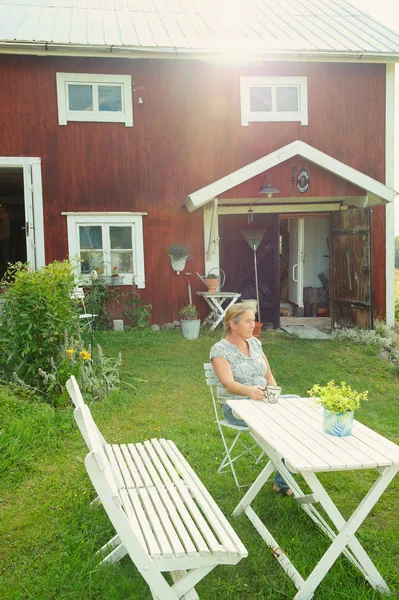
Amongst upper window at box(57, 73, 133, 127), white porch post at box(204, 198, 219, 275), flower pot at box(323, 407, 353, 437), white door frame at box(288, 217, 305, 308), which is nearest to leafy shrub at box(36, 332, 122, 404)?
flower pot at box(323, 407, 353, 437)

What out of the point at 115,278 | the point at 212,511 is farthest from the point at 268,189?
the point at 212,511

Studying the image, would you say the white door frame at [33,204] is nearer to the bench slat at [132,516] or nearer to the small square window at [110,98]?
the small square window at [110,98]

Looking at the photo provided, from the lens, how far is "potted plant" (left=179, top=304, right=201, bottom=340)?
9.21 meters

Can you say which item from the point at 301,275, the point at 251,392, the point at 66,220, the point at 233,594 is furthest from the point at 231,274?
the point at 233,594

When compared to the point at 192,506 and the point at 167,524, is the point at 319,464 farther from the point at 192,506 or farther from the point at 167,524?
the point at 167,524

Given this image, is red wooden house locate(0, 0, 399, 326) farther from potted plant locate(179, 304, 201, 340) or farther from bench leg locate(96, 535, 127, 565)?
bench leg locate(96, 535, 127, 565)

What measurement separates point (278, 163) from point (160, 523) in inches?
291

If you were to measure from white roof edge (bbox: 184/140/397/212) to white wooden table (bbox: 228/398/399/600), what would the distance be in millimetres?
5929

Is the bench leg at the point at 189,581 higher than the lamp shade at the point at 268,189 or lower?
lower

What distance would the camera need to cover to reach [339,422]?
301 centimetres

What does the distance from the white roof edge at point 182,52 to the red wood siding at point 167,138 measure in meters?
0.25

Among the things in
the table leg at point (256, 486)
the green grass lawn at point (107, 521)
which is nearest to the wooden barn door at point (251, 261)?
the green grass lawn at point (107, 521)

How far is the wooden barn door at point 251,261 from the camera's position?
10.7m

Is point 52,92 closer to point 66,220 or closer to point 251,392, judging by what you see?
point 66,220
